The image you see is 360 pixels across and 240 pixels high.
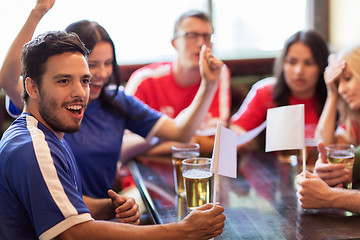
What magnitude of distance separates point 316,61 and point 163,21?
1.47m

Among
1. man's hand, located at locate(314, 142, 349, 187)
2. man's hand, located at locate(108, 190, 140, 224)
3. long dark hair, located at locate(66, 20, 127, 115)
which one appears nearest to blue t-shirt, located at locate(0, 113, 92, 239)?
man's hand, located at locate(108, 190, 140, 224)

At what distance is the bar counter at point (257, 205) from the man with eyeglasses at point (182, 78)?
66 cm

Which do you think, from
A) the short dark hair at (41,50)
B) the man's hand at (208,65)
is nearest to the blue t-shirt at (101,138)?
the man's hand at (208,65)

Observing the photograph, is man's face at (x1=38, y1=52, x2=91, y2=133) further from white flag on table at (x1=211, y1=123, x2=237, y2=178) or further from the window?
the window

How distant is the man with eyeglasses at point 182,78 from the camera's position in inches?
96.2

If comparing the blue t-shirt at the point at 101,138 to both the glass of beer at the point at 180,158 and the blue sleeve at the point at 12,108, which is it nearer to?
the blue sleeve at the point at 12,108

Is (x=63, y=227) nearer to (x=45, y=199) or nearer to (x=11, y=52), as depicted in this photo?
(x=45, y=199)

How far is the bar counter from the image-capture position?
117 cm

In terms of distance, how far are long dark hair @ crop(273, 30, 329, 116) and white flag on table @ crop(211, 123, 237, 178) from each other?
4.19 ft

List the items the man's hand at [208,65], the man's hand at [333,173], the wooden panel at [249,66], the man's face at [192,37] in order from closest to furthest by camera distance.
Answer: the man's hand at [333,173]
the man's hand at [208,65]
the man's face at [192,37]
the wooden panel at [249,66]

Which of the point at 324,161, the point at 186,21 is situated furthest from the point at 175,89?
the point at 324,161

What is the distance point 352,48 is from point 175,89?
1.07 meters

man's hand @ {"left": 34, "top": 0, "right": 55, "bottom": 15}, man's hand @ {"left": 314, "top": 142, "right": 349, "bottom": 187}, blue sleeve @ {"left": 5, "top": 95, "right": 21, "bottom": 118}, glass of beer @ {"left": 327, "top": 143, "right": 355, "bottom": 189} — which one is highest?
man's hand @ {"left": 34, "top": 0, "right": 55, "bottom": 15}

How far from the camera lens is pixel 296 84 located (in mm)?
2309
